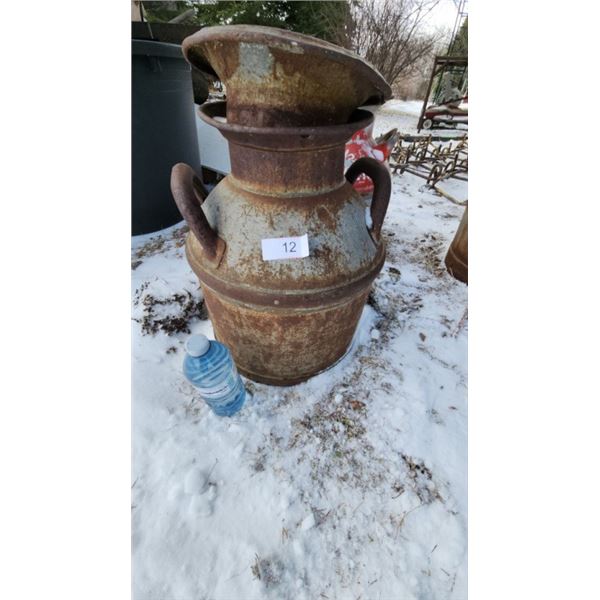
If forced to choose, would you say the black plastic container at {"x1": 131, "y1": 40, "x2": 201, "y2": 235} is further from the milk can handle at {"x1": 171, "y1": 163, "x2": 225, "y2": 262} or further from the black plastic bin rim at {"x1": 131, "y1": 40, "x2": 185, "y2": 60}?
the milk can handle at {"x1": 171, "y1": 163, "x2": 225, "y2": 262}

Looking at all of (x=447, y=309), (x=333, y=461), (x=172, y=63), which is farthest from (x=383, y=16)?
(x=333, y=461)

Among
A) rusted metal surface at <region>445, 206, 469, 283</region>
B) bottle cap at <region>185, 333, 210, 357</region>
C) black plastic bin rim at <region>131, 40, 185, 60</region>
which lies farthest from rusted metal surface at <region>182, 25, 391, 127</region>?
rusted metal surface at <region>445, 206, 469, 283</region>

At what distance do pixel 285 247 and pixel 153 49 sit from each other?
236 cm

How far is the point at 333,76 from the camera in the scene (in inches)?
41.3

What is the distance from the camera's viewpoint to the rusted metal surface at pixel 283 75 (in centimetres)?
93

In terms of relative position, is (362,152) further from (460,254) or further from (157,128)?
(157,128)

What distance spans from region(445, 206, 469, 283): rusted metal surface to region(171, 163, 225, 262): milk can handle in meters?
2.21

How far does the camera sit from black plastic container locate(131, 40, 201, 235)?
2.63 m

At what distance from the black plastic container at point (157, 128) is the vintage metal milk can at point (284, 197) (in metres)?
1.72

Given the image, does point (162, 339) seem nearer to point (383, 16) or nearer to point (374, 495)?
point (374, 495)

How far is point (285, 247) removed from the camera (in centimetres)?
129

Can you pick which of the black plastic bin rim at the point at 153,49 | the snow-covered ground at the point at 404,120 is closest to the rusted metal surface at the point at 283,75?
the black plastic bin rim at the point at 153,49

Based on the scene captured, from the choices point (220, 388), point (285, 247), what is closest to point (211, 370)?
point (220, 388)

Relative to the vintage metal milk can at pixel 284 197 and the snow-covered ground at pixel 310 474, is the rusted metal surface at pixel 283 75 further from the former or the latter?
the snow-covered ground at pixel 310 474
